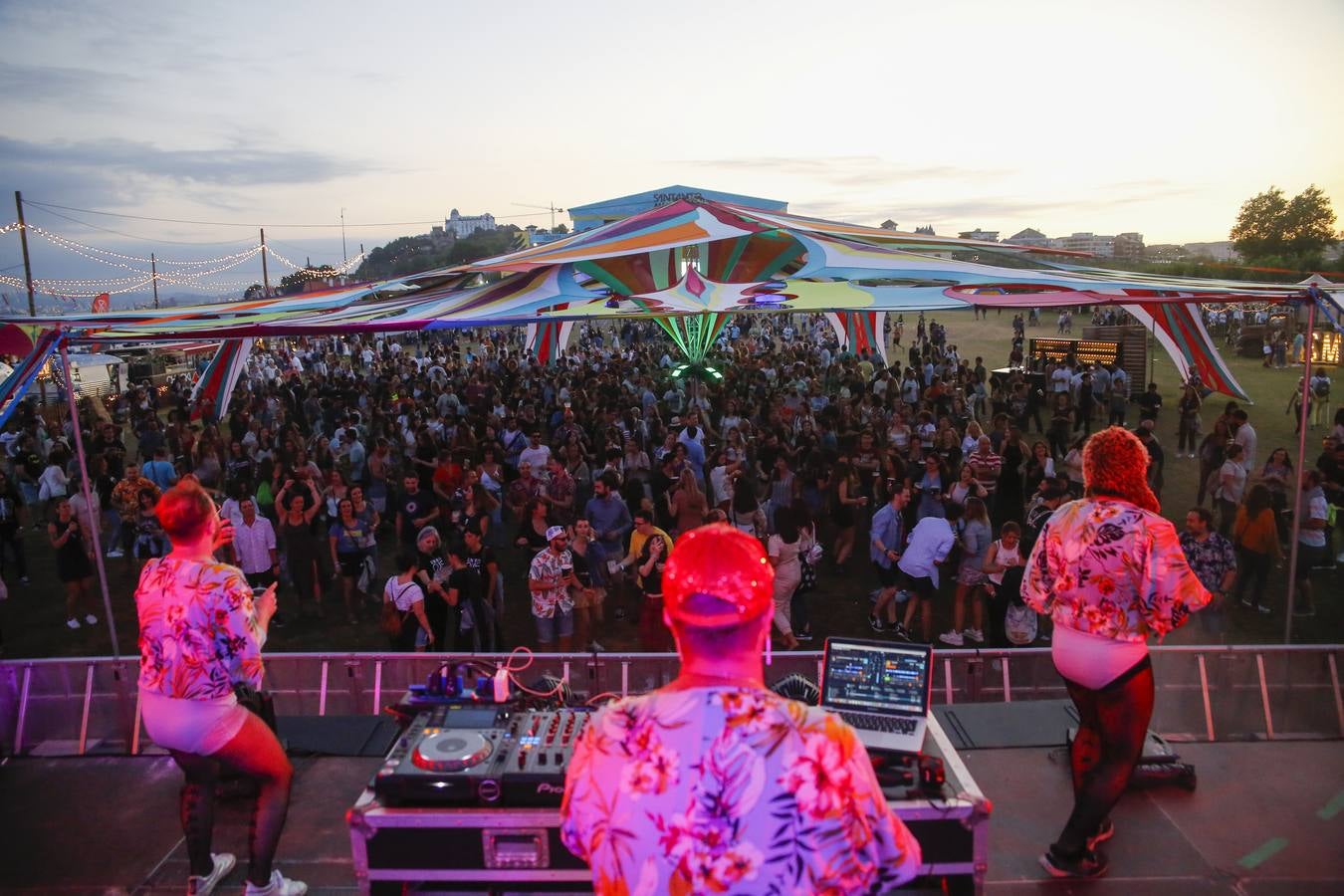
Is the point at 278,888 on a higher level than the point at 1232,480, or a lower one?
lower

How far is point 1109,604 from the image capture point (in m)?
3.16

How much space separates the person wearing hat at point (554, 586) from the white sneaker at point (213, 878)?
111 inches

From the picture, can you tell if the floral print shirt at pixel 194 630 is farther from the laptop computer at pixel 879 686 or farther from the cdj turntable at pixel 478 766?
the laptop computer at pixel 879 686

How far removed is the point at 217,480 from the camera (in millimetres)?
10406

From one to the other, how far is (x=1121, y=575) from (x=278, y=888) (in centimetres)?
335

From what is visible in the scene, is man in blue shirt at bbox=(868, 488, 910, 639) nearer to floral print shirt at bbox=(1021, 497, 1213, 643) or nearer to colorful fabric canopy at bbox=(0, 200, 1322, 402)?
colorful fabric canopy at bbox=(0, 200, 1322, 402)

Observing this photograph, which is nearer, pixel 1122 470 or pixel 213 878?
pixel 1122 470

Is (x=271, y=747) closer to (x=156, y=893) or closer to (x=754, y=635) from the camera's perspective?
(x=156, y=893)

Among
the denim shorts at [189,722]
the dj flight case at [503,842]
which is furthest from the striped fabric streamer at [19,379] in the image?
the dj flight case at [503,842]

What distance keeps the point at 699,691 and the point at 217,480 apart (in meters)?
10.3

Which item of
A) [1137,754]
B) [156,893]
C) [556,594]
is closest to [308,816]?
[156,893]

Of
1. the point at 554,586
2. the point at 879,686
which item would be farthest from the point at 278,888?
the point at 554,586

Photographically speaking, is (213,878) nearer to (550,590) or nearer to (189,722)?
(189,722)

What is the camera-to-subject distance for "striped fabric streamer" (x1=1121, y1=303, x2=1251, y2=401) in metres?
7.79
